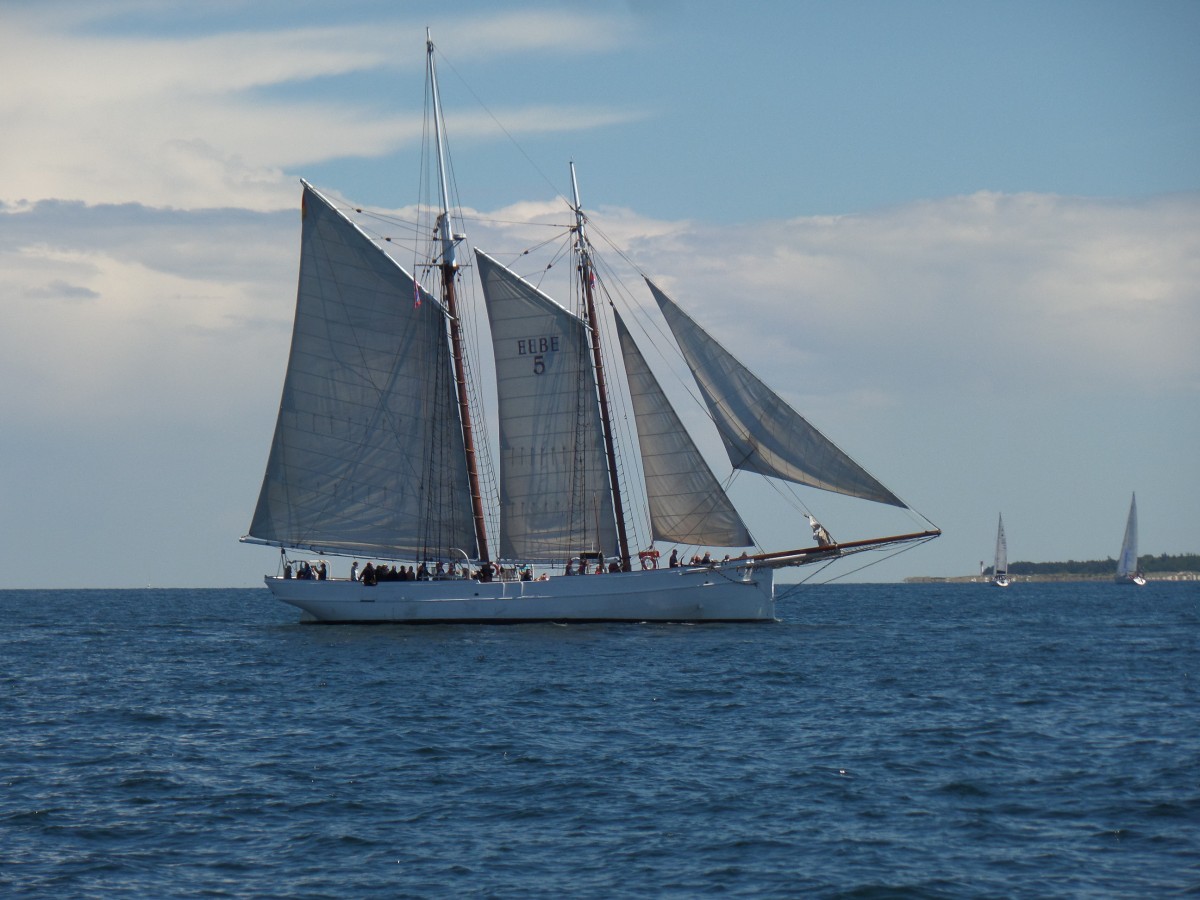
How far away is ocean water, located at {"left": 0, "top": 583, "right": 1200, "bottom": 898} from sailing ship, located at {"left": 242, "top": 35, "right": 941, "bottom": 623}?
10.4m

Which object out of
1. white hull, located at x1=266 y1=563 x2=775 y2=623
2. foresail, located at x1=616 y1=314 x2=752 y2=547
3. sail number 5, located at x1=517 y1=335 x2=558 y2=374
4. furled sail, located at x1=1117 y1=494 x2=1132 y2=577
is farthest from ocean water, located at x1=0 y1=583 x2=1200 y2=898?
furled sail, located at x1=1117 y1=494 x2=1132 y2=577

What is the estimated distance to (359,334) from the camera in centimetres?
6338

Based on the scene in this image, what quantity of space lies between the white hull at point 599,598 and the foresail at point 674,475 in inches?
96.3

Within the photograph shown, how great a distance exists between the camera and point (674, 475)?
61.3 metres

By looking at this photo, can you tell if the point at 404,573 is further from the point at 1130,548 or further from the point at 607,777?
the point at 1130,548

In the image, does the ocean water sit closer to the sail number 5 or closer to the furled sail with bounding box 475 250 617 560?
the furled sail with bounding box 475 250 617 560

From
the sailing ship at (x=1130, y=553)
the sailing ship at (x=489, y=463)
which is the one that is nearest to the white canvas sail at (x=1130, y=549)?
the sailing ship at (x=1130, y=553)

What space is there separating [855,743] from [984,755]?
10.1 feet

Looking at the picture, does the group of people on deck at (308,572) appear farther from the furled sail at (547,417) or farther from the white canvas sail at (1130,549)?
the white canvas sail at (1130,549)

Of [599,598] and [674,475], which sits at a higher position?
[674,475]

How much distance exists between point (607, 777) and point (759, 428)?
32184 mm

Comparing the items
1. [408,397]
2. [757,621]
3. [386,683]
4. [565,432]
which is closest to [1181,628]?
[757,621]

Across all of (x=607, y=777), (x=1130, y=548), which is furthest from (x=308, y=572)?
(x=1130, y=548)

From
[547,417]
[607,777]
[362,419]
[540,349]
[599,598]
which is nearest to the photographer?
[607,777]
